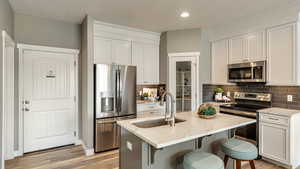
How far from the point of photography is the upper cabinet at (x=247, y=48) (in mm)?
3238

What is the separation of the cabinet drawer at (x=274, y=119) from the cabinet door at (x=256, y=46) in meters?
1.16

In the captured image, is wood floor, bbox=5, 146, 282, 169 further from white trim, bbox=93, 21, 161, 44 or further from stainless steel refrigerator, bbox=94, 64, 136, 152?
white trim, bbox=93, 21, 161, 44

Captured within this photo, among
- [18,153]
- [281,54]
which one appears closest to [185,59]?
[281,54]

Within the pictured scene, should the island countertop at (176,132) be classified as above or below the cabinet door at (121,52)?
below

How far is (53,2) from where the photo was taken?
270 cm

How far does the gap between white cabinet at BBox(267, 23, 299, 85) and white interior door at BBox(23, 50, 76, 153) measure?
4128 millimetres

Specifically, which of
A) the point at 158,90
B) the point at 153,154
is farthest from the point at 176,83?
the point at 153,154

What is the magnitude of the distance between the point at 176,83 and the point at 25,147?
11.7 feet

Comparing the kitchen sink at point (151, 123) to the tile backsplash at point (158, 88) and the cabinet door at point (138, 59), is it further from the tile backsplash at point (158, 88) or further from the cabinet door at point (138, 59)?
the tile backsplash at point (158, 88)

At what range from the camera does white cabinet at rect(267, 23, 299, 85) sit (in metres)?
2.79

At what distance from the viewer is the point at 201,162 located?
1.63 meters

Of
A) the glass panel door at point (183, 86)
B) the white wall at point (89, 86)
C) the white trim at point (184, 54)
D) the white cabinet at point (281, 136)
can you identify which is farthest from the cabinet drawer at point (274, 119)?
the white wall at point (89, 86)

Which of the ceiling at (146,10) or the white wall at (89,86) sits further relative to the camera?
the white wall at (89,86)

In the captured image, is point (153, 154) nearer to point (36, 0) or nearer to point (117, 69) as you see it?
point (117, 69)
